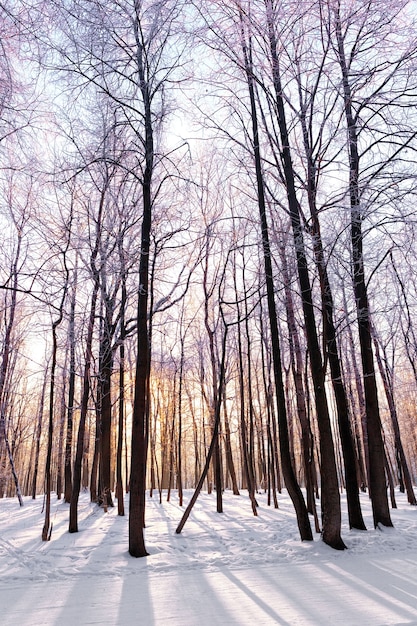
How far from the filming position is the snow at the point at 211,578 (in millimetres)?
3787

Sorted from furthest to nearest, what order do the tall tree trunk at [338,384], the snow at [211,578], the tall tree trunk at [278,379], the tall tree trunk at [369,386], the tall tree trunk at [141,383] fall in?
the tall tree trunk at [369,386]
the tall tree trunk at [338,384]
the tall tree trunk at [278,379]
the tall tree trunk at [141,383]
the snow at [211,578]

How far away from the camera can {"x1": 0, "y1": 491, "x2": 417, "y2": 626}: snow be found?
3787 millimetres

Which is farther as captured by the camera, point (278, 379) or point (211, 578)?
point (278, 379)

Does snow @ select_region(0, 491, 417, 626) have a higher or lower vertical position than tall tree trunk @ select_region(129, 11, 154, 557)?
lower

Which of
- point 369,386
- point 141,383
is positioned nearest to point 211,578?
point 141,383

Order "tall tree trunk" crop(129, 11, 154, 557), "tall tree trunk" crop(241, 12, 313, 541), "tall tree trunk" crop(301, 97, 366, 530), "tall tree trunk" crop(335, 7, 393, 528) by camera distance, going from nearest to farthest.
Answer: "tall tree trunk" crop(129, 11, 154, 557), "tall tree trunk" crop(241, 12, 313, 541), "tall tree trunk" crop(301, 97, 366, 530), "tall tree trunk" crop(335, 7, 393, 528)

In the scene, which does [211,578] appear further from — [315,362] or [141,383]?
[315,362]

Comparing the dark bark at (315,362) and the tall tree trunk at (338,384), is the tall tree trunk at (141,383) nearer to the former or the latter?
the dark bark at (315,362)

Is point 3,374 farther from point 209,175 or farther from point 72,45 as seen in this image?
point 72,45

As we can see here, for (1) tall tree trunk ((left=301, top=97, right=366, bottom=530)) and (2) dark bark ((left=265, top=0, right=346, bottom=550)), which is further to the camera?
(1) tall tree trunk ((left=301, top=97, right=366, bottom=530))

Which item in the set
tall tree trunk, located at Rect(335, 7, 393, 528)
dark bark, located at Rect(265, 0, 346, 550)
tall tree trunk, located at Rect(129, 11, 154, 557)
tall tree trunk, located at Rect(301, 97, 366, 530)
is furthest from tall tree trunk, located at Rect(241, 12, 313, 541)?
tall tree trunk, located at Rect(129, 11, 154, 557)

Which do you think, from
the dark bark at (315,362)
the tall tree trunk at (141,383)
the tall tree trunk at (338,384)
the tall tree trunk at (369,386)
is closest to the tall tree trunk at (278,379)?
the dark bark at (315,362)

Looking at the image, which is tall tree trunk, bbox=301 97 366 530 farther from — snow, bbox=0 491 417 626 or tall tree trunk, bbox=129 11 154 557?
tall tree trunk, bbox=129 11 154 557

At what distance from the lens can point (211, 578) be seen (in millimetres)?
5230
